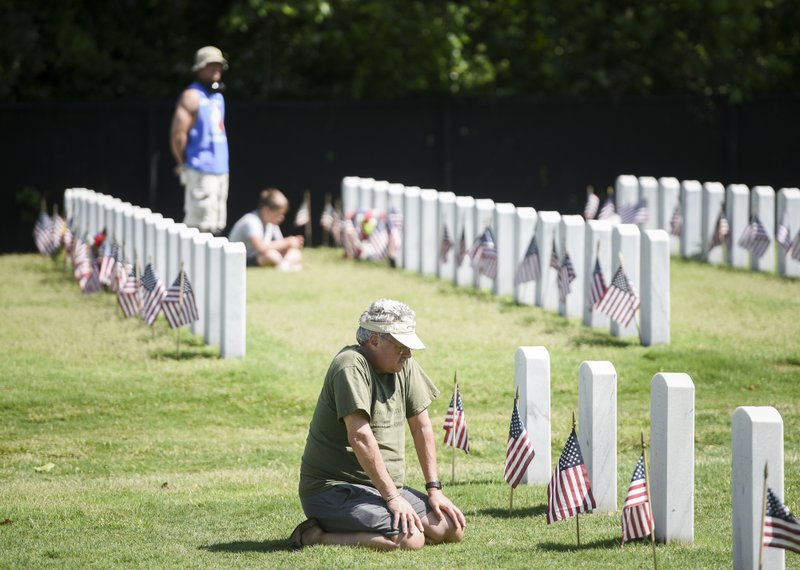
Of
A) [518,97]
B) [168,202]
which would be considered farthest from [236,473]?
[518,97]

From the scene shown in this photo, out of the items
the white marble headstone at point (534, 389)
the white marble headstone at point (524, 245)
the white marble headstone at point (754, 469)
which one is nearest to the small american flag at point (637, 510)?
the white marble headstone at point (754, 469)

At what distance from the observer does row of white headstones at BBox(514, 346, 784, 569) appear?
615 cm

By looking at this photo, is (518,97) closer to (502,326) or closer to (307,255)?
(307,255)

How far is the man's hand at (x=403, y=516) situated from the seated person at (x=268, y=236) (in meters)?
9.26

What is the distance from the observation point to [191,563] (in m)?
6.77

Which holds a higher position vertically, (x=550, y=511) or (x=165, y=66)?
(x=165, y=66)

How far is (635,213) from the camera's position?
698 inches

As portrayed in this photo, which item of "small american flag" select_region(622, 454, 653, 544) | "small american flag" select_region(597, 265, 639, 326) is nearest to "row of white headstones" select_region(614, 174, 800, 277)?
"small american flag" select_region(597, 265, 639, 326)

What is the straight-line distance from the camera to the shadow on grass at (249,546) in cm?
705

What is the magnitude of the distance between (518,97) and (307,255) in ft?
14.2

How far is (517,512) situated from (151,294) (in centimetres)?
535

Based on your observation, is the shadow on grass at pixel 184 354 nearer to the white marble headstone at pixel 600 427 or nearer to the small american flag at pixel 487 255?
the small american flag at pixel 487 255

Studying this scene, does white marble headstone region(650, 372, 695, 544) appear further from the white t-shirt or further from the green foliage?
the green foliage

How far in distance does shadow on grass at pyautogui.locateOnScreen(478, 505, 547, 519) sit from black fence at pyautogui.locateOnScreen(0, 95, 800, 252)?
1259 cm
